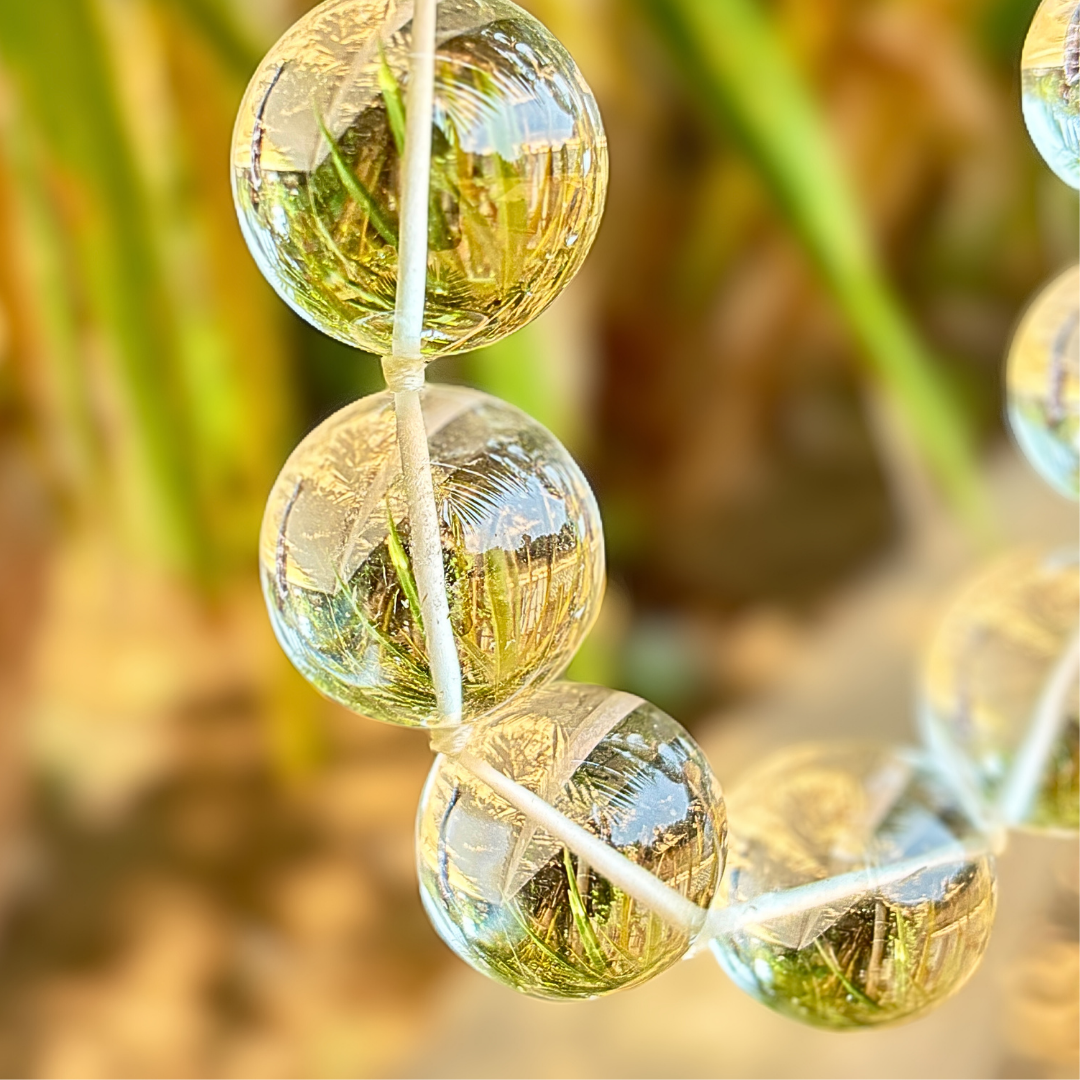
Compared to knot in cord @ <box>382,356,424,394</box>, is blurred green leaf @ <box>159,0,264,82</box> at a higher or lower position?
higher

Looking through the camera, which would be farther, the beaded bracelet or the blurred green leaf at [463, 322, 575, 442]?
the blurred green leaf at [463, 322, 575, 442]

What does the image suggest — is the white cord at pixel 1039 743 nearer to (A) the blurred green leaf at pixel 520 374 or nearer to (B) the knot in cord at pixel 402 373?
(B) the knot in cord at pixel 402 373

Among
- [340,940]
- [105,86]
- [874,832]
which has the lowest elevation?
[340,940]

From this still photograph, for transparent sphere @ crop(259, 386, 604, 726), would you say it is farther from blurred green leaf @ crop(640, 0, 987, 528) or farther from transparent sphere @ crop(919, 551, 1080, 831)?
blurred green leaf @ crop(640, 0, 987, 528)

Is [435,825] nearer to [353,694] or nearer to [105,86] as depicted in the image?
[353,694]

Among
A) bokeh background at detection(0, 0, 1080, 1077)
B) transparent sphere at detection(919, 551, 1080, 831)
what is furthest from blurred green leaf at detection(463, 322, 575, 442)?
transparent sphere at detection(919, 551, 1080, 831)

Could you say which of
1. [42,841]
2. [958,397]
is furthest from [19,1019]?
[958,397]

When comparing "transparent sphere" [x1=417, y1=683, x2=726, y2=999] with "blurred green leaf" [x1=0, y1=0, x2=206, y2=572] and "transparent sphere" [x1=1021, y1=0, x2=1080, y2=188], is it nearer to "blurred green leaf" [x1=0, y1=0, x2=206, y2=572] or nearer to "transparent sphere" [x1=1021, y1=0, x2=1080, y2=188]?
"transparent sphere" [x1=1021, y1=0, x2=1080, y2=188]

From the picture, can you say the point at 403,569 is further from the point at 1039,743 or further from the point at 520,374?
the point at 520,374

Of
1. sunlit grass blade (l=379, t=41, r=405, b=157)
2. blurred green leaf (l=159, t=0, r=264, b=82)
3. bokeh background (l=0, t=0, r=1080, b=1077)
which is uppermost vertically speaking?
blurred green leaf (l=159, t=0, r=264, b=82)
